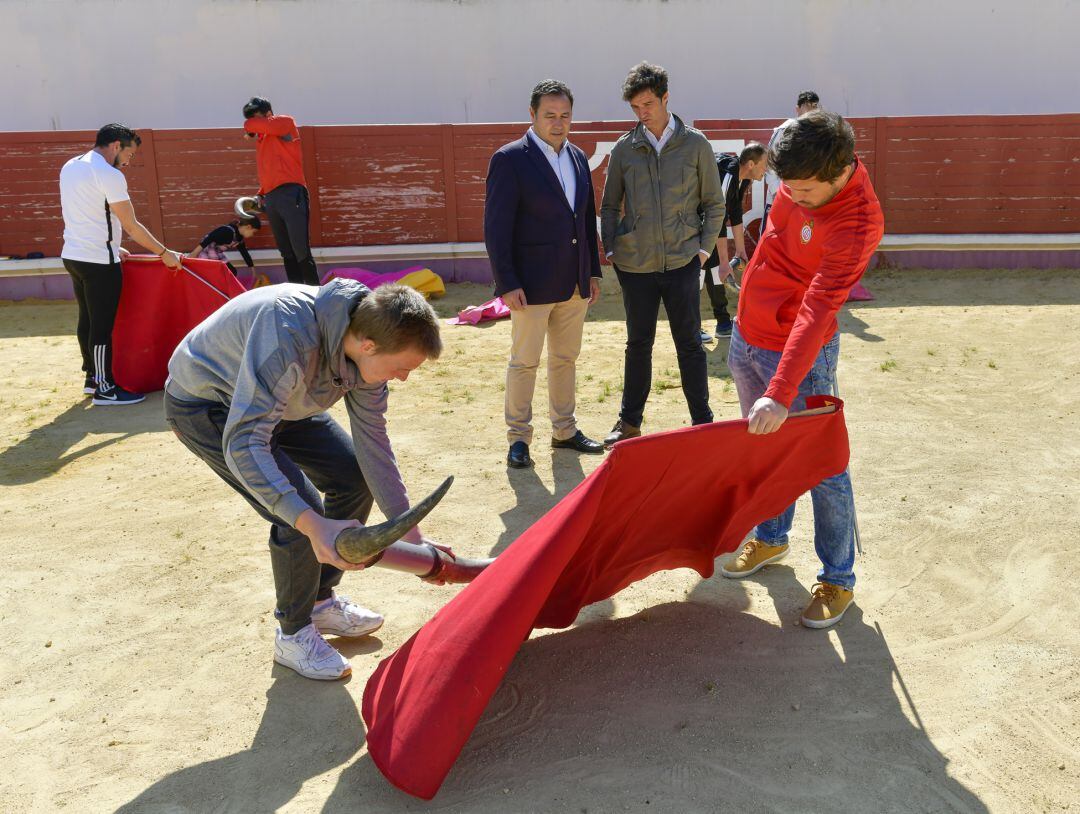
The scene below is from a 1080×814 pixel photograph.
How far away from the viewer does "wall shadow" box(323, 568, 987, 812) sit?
7.82 feet

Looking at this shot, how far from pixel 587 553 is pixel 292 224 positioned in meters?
6.25

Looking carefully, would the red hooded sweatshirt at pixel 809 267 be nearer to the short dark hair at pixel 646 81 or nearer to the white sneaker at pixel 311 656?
the white sneaker at pixel 311 656

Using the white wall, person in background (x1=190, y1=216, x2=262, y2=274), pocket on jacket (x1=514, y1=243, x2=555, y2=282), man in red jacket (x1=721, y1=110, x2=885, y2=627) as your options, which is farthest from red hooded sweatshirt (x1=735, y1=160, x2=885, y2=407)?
the white wall

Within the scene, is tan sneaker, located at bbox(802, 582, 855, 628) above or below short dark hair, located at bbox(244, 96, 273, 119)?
below

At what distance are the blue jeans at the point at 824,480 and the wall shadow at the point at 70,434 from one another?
3.53 m

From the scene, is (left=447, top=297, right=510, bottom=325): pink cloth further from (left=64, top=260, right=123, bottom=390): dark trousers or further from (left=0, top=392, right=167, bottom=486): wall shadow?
(left=64, top=260, right=123, bottom=390): dark trousers

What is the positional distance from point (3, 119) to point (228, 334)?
1068cm

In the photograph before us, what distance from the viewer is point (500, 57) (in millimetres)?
11562

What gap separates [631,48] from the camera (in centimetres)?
1159

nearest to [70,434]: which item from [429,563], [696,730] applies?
[429,563]

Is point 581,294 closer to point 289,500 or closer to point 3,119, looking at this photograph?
point 289,500

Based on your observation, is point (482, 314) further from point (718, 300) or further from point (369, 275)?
point (718, 300)

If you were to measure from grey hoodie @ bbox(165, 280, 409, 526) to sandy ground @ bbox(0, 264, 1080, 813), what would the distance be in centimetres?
79

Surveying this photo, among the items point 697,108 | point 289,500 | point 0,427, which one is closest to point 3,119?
point 0,427
